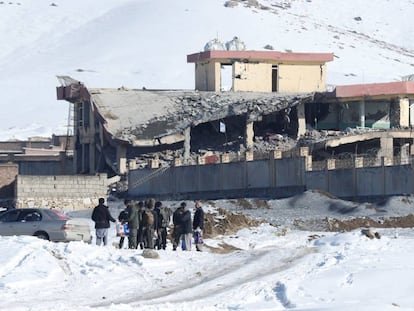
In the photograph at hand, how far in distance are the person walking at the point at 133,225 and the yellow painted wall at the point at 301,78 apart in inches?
1714

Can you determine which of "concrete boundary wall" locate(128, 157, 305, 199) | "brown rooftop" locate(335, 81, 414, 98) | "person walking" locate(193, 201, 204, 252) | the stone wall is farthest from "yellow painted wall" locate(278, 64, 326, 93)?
"person walking" locate(193, 201, 204, 252)

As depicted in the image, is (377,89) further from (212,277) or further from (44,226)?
(212,277)

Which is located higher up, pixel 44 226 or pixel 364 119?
pixel 364 119

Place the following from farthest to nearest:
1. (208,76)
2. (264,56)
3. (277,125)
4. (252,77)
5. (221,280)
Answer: (208,76), (264,56), (252,77), (277,125), (221,280)

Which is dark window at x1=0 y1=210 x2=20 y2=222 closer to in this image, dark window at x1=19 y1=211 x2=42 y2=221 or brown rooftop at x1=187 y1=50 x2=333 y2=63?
dark window at x1=19 y1=211 x2=42 y2=221

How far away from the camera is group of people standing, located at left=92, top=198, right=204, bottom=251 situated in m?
30.5

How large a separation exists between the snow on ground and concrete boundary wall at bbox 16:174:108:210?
24.9 meters

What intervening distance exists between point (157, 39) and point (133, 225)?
12482 cm

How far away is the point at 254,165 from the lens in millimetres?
55219

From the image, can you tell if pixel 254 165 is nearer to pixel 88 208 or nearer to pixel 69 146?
pixel 88 208

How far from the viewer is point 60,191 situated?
5591 cm

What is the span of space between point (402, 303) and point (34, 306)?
6354 mm

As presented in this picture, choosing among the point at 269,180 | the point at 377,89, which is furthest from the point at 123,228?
the point at 377,89

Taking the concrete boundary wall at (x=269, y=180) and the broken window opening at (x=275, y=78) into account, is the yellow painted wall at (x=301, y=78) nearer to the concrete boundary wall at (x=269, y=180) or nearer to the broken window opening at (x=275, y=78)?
the broken window opening at (x=275, y=78)
